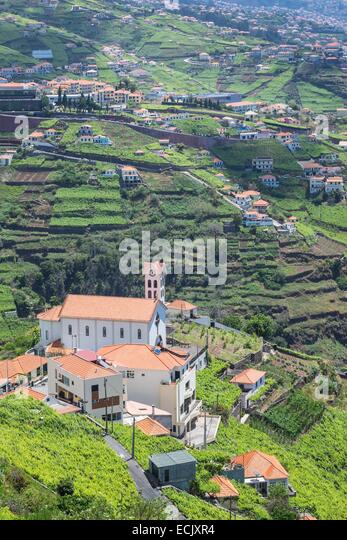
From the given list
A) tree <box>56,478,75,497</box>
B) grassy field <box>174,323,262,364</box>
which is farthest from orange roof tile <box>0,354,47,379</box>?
tree <box>56,478,75,497</box>

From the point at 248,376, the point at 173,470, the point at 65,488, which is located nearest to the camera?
the point at 65,488

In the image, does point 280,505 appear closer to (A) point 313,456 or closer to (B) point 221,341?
(A) point 313,456

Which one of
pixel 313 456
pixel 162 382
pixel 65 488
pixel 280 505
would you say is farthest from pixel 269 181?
pixel 65 488

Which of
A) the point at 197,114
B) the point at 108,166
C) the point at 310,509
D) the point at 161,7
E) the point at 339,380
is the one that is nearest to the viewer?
the point at 310,509

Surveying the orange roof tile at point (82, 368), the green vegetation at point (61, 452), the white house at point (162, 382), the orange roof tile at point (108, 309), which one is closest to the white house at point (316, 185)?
the orange roof tile at point (108, 309)

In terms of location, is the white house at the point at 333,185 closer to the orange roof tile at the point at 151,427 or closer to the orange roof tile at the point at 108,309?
the orange roof tile at the point at 108,309
